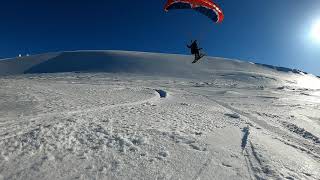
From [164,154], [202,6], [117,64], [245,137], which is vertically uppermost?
[202,6]

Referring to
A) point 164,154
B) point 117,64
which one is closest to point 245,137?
point 164,154

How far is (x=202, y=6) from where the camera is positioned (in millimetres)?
19547

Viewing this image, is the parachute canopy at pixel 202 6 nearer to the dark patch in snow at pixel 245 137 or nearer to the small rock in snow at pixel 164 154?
the dark patch in snow at pixel 245 137

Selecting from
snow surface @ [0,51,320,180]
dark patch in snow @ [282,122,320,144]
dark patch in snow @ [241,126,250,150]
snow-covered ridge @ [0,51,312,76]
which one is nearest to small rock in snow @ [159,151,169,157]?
snow surface @ [0,51,320,180]

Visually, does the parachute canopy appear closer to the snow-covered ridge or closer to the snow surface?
the snow surface

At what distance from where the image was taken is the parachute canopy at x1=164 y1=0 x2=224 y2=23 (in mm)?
19203

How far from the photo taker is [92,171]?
27.5ft

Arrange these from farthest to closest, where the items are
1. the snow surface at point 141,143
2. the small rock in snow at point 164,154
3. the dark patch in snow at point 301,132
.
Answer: the dark patch in snow at point 301,132 < the small rock in snow at point 164,154 < the snow surface at point 141,143

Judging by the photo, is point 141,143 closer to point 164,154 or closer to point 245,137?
point 164,154

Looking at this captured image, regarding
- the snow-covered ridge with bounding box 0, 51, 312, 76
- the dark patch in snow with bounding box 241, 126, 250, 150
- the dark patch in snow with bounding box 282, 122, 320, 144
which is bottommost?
the snow-covered ridge with bounding box 0, 51, 312, 76

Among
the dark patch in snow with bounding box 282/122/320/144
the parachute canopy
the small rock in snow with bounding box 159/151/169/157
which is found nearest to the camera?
the small rock in snow with bounding box 159/151/169/157

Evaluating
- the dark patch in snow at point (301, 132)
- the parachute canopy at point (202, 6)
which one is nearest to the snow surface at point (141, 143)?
the dark patch in snow at point (301, 132)

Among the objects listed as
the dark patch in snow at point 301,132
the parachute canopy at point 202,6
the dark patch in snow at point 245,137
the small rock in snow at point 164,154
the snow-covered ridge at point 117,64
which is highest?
the parachute canopy at point 202,6

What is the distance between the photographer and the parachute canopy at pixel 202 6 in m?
19.2
